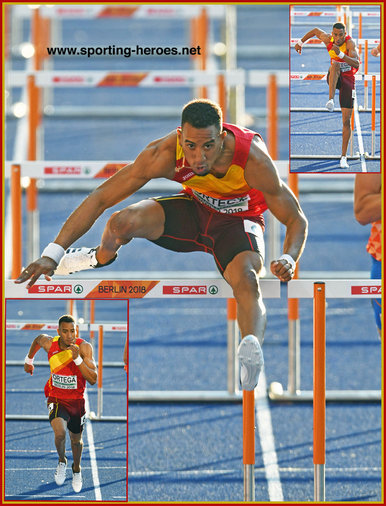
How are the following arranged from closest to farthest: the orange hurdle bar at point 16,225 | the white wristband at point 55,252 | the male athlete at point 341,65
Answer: the white wristband at point 55,252 < the male athlete at point 341,65 < the orange hurdle bar at point 16,225

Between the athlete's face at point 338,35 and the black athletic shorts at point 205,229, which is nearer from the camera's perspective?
the black athletic shorts at point 205,229

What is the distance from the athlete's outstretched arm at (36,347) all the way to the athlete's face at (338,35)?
197 centimetres

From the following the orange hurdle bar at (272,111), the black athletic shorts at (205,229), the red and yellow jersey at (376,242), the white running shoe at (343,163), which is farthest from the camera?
the orange hurdle bar at (272,111)

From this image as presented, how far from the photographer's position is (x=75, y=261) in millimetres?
5332

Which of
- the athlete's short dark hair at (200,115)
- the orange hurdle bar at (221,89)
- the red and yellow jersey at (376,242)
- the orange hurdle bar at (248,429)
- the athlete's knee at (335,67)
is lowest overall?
the orange hurdle bar at (248,429)

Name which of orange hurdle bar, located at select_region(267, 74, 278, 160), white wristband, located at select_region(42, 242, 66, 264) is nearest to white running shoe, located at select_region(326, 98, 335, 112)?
white wristband, located at select_region(42, 242, 66, 264)

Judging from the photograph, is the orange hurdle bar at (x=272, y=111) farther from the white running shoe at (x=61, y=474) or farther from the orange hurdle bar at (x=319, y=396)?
the white running shoe at (x=61, y=474)

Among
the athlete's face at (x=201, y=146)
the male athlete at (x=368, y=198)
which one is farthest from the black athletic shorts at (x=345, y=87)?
the athlete's face at (x=201, y=146)

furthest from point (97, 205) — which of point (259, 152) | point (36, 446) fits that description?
point (36, 446)

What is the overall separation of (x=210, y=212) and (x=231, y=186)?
291 millimetres

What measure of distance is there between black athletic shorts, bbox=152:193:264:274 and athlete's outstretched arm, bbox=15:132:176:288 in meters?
0.36

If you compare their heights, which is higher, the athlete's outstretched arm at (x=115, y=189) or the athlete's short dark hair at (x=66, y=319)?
the athlete's outstretched arm at (x=115, y=189)

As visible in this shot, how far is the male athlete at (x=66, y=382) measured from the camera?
4.68 metres

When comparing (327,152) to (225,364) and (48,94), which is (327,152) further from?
(48,94)
